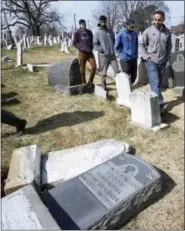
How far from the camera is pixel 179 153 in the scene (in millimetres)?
4273

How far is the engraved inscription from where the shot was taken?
116 inches

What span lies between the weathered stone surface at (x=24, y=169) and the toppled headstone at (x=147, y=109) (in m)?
1.95

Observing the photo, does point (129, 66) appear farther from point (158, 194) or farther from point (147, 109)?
point (158, 194)

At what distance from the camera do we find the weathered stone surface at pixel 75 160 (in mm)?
3385

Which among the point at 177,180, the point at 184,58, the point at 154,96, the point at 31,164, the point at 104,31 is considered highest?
the point at 104,31

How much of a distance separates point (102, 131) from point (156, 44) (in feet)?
5.41

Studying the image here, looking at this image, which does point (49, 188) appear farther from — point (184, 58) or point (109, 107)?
point (184, 58)

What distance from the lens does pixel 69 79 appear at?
264 inches

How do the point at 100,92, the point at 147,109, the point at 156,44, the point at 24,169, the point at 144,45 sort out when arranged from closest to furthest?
the point at 24,169 → the point at 147,109 → the point at 156,44 → the point at 144,45 → the point at 100,92

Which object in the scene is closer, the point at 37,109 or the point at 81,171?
the point at 81,171

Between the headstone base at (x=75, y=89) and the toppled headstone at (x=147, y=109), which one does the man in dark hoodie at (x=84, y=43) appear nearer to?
the headstone base at (x=75, y=89)

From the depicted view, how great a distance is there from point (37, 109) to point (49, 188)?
9.69 ft

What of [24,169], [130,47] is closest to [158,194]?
[24,169]

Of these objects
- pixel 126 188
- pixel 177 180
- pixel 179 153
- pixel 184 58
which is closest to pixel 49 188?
pixel 126 188
